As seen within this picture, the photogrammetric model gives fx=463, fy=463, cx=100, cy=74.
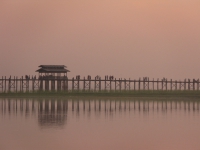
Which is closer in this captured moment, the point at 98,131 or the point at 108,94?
the point at 98,131

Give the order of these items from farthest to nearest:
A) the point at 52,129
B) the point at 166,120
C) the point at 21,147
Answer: the point at 166,120 → the point at 52,129 → the point at 21,147

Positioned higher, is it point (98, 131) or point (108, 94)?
point (108, 94)

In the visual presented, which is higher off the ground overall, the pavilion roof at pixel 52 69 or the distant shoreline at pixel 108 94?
the pavilion roof at pixel 52 69

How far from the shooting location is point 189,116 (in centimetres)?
3516

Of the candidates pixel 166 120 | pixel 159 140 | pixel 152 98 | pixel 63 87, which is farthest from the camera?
pixel 63 87

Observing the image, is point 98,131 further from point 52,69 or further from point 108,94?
point 52,69

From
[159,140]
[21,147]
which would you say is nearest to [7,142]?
[21,147]

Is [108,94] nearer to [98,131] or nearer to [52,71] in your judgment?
[52,71]

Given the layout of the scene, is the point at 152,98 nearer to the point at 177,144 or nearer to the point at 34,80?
the point at 34,80

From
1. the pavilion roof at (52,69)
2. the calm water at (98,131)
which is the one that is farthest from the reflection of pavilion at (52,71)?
the calm water at (98,131)

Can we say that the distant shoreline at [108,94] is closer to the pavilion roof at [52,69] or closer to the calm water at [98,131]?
the pavilion roof at [52,69]

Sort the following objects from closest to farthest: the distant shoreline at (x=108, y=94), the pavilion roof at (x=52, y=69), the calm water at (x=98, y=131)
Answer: the calm water at (x=98, y=131) → the distant shoreline at (x=108, y=94) → the pavilion roof at (x=52, y=69)

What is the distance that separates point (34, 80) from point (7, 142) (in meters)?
46.9

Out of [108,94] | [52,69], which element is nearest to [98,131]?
[108,94]
